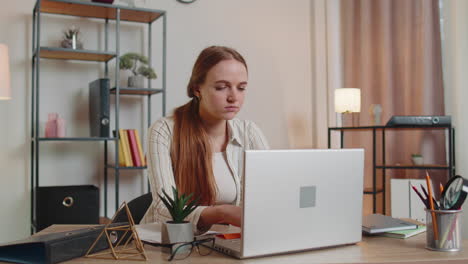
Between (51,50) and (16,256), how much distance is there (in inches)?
78.3

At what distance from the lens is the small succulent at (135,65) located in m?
3.13

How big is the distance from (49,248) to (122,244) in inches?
8.5

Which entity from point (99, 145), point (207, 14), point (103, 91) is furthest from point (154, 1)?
point (99, 145)

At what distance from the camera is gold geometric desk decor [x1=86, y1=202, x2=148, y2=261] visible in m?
1.11

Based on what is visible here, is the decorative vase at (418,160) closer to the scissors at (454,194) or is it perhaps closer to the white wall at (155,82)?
the white wall at (155,82)

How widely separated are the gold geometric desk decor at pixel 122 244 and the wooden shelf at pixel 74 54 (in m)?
1.92

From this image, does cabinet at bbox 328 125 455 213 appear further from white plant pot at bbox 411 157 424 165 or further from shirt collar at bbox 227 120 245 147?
shirt collar at bbox 227 120 245 147

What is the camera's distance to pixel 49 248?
1040mm

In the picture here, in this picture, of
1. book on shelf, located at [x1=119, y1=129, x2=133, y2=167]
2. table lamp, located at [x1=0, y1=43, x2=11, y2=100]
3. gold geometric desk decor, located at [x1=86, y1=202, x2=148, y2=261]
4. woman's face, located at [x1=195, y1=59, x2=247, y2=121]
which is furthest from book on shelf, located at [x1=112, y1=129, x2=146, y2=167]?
gold geometric desk decor, located at [x1=86, y1=202, x2=148, y2=261]

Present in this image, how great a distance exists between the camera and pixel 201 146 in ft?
6.01

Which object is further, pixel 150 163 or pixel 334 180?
pixel 150 163

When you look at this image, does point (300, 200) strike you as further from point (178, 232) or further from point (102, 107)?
point (102, 107)

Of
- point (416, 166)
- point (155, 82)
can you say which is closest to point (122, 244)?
point (155, 82)

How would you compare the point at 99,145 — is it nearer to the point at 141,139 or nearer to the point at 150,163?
the point at 141,139
